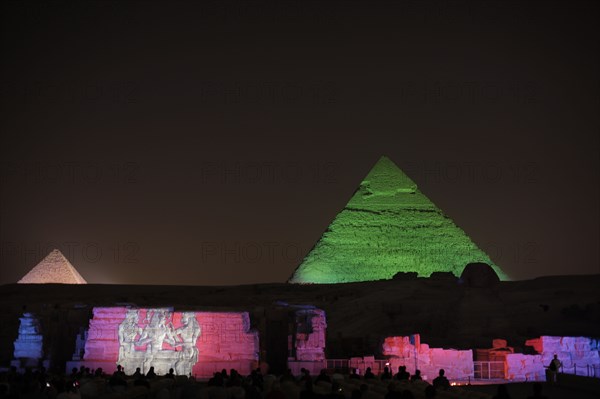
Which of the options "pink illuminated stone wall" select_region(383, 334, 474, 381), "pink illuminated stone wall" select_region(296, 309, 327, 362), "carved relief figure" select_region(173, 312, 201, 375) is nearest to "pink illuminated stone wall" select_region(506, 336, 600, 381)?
"pink illuminated stone wall" select_region(383, 334, 474, 381)

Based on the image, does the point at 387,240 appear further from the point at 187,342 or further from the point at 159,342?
the point at 159,342

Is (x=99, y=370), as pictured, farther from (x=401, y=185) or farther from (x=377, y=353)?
(x=401, y=185)

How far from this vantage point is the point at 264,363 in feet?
59.5

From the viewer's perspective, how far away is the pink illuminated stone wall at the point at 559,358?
16.2 meters

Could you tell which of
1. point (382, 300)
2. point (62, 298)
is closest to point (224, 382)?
point (382, 300)

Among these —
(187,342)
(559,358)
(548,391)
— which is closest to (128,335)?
(187,342)

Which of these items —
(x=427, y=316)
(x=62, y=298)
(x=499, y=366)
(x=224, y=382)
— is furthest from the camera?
(x=62, y=298)

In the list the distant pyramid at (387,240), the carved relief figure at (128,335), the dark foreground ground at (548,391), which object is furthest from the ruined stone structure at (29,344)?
the distant pyramid at (387,240)

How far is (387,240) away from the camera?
54.0m

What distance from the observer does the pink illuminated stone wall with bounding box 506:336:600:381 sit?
16172 millimetres

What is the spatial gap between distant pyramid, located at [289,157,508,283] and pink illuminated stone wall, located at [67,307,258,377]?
34026 mm

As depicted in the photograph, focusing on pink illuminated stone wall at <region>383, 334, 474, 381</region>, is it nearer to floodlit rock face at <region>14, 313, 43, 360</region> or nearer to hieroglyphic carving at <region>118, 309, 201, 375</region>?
hieroglyphic carving at <region>118, 309, 201, 375</region>

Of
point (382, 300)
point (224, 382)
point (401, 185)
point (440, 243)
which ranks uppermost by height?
point (401, 185)

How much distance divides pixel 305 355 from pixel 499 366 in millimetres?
4028
